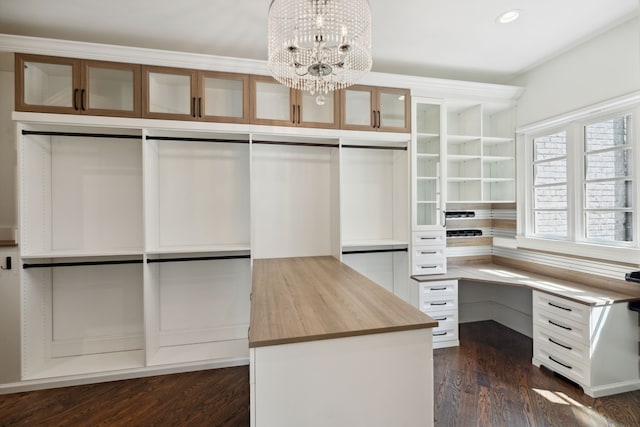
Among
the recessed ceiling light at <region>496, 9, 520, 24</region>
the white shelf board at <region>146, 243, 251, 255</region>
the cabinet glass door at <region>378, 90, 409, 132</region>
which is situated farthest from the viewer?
the cabinet glass door at <region>378, 90, 409, 132</region>

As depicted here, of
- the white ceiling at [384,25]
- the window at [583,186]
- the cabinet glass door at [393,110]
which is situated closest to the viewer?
the white ceiling at [384,25]

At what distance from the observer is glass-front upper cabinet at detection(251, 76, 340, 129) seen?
2.76 m

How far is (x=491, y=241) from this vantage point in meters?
3.79

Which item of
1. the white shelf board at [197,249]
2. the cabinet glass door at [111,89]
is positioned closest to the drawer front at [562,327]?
the white shelf board at [197,249]

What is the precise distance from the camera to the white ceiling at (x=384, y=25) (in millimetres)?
2223

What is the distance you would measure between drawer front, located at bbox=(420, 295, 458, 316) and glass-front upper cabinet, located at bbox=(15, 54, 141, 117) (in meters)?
3.06

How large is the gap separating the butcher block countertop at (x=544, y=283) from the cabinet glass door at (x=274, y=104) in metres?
1.95

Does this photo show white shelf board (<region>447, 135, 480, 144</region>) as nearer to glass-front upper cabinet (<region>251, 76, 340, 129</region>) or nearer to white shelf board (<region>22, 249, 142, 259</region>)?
glass-front upper cabinet (<region>251, 76, 340, 129</region>)

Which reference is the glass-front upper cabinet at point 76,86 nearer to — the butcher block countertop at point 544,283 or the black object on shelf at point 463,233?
the butcher block countertop at point 544,283

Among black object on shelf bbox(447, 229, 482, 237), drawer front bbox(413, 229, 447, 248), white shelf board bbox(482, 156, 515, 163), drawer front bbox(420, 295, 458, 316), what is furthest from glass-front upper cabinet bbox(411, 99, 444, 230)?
drawer front bbox(420, 295, 458, 316)

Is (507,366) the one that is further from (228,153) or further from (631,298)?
(228,153)

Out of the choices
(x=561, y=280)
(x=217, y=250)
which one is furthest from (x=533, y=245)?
(x=217, y=250)

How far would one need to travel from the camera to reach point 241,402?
2.31 m

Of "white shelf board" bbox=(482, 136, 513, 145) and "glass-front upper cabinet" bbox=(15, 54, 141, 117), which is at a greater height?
"glass-front upper cabinet" bbox=(15, 54, 141, 117)
